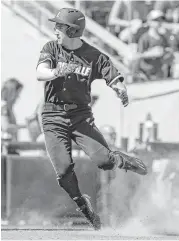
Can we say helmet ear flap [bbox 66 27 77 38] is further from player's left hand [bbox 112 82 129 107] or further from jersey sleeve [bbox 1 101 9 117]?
jersey sleeve [bbox 1 101 9 117]

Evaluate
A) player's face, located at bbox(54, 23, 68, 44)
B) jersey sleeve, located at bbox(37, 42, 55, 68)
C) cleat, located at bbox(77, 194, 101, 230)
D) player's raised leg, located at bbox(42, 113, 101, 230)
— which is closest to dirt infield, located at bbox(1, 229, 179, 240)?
cleat, located at bbox(77, 194, 101, 230)

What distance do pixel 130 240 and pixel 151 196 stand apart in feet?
8.13

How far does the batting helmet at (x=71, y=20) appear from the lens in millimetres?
9672

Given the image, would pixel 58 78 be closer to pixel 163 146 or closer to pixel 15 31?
pixel 163 146

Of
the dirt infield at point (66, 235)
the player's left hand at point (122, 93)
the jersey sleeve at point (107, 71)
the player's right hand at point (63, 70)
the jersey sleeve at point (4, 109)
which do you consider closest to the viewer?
the player's right hand at point (63, 70)

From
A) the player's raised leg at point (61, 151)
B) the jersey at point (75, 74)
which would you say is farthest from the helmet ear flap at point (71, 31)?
the player's raised leg at point (61, 151)

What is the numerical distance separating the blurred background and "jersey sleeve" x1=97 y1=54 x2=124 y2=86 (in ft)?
7.08

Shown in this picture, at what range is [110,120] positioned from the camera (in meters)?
13.9

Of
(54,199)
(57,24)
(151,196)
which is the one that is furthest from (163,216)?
(57,24)

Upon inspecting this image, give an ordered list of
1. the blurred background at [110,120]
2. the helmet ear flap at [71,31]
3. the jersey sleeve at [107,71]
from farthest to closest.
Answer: the blurred background at [110,120] → the helmet ear flap at [71,31] → the jersey sleeve at [107,71]

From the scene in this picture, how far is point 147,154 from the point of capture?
40.0 feet

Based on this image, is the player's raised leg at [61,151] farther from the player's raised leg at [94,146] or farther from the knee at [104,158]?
the knee at [104,158]

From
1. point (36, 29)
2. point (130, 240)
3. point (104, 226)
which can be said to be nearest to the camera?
point (130, 240)

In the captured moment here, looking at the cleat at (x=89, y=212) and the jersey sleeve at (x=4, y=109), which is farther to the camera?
the jersey sleeve at (x=4, y=109)
